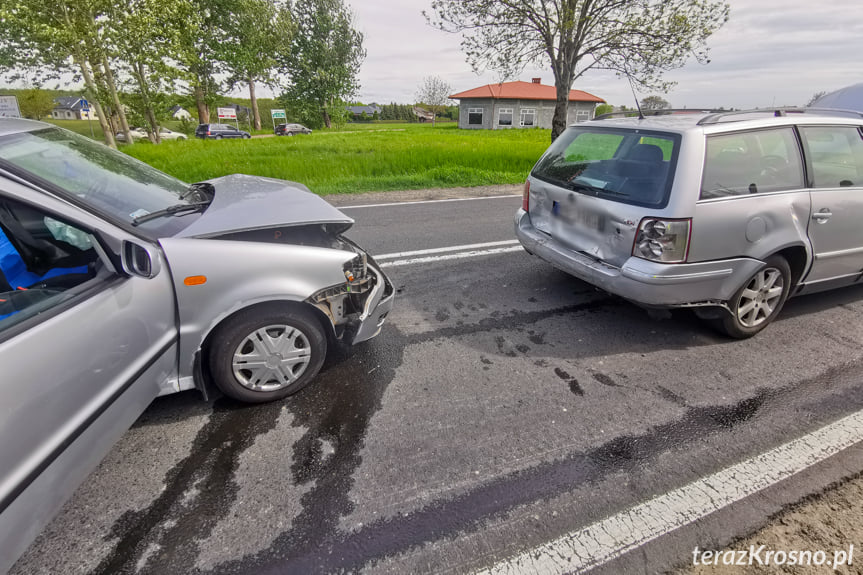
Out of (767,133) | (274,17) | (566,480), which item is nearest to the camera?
(566,480)

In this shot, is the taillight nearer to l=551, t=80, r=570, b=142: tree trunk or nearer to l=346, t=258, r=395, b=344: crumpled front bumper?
l=346, t=258, r=395, b=344: crumpled front bumper

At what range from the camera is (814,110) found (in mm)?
3652

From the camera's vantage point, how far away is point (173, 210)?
8.54ft

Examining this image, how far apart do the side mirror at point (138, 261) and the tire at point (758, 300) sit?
3735 millimetres

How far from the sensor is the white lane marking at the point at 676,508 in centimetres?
171

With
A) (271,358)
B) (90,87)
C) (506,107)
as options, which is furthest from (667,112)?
(506,107)

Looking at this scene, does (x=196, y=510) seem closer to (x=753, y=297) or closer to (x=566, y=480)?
Answer: (x=566, y=480)

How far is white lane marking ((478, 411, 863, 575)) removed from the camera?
1.71 metres

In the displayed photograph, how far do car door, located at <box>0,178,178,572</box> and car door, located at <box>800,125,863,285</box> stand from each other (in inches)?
177

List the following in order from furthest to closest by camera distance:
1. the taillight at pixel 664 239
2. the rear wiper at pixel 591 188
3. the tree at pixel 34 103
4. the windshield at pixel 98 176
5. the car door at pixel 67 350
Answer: the tree at pixel 34 103, the rear wiper at pixel 591 188, the taillight at pixel 664 239, the windshield at pixel 98 176, the car door at pixel 67 350

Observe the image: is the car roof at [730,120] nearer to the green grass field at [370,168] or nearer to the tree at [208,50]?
the green grass field at [370,168]

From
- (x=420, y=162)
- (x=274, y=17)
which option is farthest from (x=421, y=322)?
(x=274, y=17)

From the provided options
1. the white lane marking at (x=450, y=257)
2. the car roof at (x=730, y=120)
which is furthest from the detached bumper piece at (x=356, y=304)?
the car roof at (x=730, y=120)

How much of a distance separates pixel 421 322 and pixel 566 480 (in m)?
1.82
